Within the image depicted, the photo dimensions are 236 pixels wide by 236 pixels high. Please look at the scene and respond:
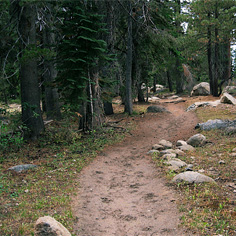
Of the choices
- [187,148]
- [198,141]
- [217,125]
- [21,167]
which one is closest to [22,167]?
[21,167]

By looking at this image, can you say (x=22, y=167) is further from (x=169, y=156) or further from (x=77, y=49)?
(x=77, y=49)

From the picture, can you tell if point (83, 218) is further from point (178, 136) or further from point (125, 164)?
point (178, 136)

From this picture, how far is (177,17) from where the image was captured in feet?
65.7

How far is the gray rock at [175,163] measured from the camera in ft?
23.6

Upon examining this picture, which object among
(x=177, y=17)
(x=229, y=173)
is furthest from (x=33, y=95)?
(x=177, y=17)

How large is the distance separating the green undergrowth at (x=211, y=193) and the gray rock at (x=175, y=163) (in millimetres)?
176

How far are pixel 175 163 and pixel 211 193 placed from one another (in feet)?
7.29

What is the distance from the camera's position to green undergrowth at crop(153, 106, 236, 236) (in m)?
4.15

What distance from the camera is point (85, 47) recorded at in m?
10.2

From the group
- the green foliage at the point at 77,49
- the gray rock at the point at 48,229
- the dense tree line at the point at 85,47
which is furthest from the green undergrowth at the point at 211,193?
the dense tree line at the point at 85,47

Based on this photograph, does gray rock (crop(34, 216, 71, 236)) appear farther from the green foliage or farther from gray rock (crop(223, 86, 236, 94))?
gray rock (crop(223, 86, 236, 94))

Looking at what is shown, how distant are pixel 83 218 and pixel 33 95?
6531 mm

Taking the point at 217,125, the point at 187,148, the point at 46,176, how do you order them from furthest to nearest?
the point at 217,125 → the point at 187,148 → the point at 46,176

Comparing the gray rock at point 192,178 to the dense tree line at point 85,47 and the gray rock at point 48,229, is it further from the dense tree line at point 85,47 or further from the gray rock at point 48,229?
the dense tree line at point 85,47
